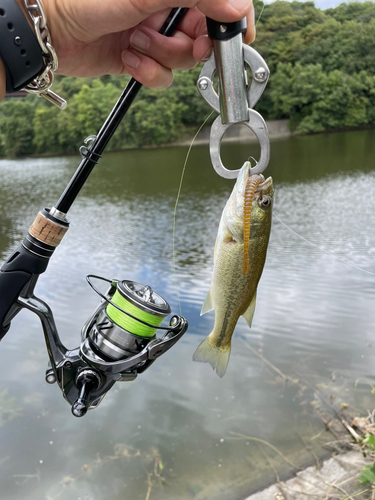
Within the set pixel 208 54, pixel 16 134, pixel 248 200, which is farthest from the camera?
pixel 16 134

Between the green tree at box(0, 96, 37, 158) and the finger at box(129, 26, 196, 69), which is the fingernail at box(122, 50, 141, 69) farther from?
the green tree at box(0, 96, 37, 158)

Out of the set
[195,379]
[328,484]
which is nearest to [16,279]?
[328,484]

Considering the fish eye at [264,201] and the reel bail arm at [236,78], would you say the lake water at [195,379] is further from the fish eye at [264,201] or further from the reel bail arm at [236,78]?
the reel bail arm at [236,78]

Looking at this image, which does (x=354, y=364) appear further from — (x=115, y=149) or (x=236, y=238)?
(x=115, y=149)

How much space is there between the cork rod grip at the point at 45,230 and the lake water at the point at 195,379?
180 cm

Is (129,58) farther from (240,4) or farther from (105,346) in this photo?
(105,346)

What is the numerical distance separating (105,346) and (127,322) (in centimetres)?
11

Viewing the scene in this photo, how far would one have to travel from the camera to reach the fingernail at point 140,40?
57.9 inches

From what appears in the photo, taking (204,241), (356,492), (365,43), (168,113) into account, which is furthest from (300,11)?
(356,492)

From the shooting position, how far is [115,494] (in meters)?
3.04

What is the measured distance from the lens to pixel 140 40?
58.2 inches

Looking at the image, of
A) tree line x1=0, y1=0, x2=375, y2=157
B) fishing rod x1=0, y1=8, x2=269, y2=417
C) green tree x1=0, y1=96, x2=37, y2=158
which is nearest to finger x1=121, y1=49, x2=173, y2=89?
fishing rod x1=0, y1=8, x2=269, y2=417

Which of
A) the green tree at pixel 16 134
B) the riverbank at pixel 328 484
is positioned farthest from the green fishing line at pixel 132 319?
the green tree at pixel 16 134

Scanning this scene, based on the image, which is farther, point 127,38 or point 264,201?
point 127,38
